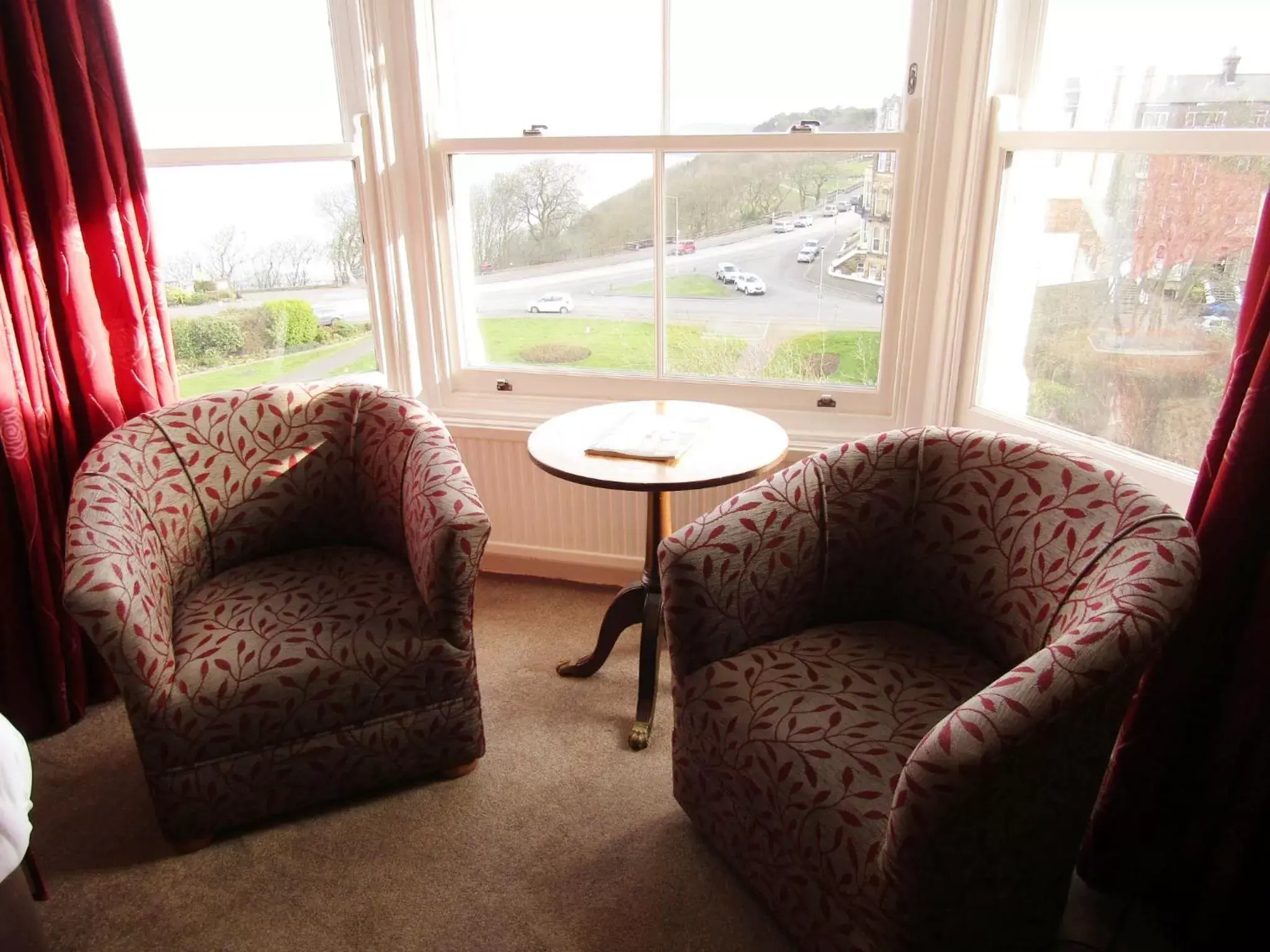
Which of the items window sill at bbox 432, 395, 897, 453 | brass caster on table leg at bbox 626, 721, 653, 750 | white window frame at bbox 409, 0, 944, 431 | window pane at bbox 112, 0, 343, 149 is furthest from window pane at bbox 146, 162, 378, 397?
brass caster on table leg at bbox 626, 721, 653, 750

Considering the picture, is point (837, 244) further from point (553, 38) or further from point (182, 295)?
point (182, 295)

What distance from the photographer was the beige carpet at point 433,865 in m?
1.57

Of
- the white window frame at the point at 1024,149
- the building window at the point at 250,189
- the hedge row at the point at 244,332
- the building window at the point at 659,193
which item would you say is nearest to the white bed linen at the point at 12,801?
the building window at the point at 250,189

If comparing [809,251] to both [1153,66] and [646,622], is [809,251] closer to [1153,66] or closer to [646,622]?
[1153,66]

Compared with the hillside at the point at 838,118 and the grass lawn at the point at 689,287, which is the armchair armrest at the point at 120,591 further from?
the hillside at the point at 838,118

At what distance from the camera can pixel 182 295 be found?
8.23 feet

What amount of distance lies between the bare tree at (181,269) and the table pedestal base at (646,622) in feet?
4.90

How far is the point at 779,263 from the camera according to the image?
2469mm

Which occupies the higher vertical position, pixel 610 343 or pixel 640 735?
pixel 610 343

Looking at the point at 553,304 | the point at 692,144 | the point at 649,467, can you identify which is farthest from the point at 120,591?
the point at 692,144

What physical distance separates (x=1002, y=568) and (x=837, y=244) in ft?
3.86

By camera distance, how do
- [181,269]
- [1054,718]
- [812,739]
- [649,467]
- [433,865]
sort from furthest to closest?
[181,269], [649,467], [433,865], [812,739], [1054,718]

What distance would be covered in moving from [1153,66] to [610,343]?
1511mm

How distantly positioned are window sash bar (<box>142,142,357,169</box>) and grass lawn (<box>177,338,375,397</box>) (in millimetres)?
537
